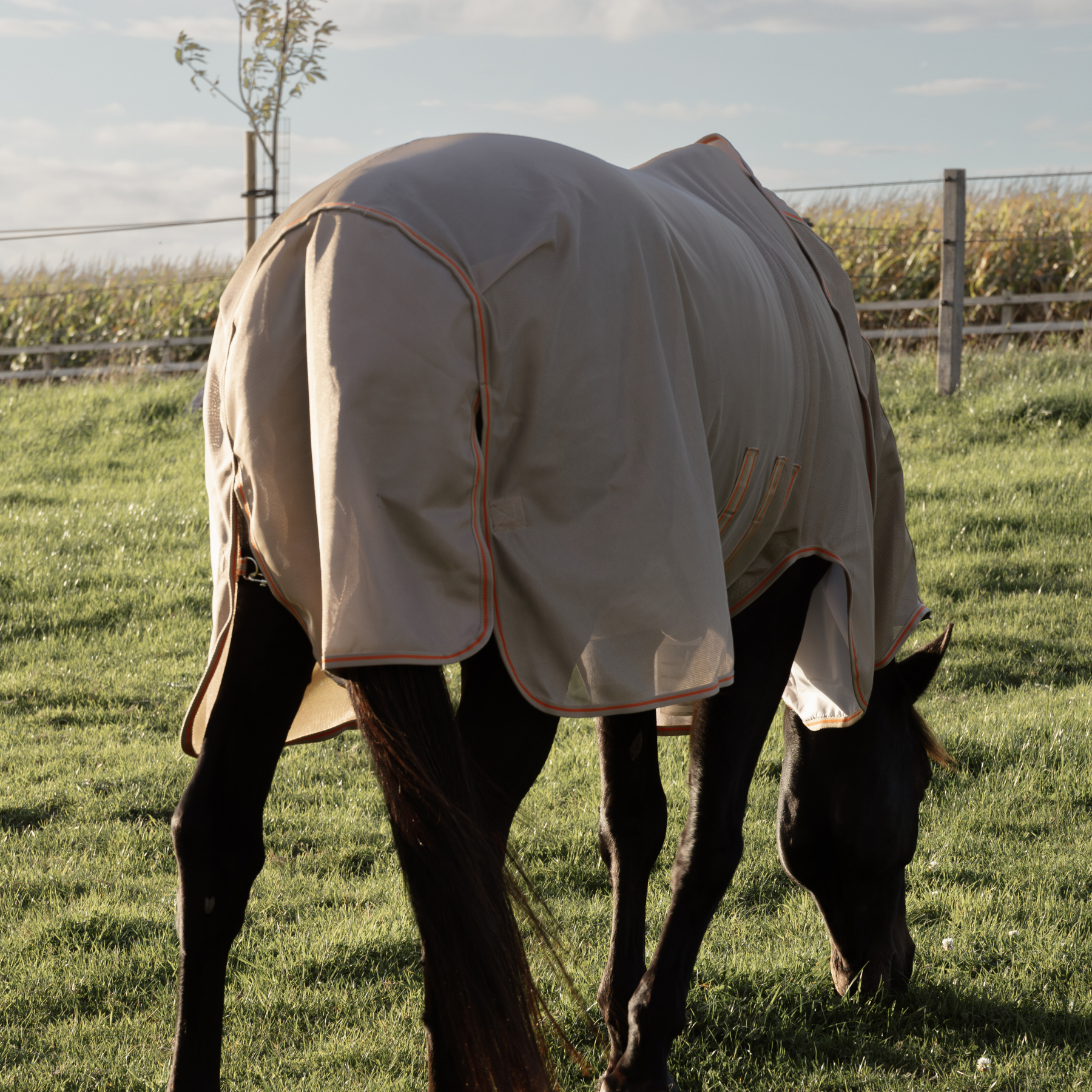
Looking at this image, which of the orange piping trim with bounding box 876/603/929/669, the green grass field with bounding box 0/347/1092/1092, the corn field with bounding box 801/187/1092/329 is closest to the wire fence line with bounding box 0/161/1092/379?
the corn field with bounding box 801/187/1092/329

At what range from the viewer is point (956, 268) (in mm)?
10031

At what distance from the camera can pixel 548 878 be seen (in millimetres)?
3850

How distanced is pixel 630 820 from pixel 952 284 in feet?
27.9

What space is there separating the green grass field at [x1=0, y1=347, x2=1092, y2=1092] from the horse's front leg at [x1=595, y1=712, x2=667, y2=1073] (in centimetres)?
24

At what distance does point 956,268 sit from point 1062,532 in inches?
137

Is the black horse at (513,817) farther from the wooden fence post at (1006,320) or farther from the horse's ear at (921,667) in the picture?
the wooden fence post at (1006,320)

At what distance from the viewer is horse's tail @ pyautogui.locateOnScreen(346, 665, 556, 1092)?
173cm

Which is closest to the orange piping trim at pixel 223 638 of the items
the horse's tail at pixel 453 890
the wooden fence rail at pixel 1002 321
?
the horse's tail at pixel 453 890

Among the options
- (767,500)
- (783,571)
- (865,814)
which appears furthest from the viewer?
(865,814)

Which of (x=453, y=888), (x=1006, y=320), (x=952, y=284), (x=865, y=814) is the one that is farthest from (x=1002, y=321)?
(x=453, y=888)

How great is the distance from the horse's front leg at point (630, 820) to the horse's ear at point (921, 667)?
0.68m

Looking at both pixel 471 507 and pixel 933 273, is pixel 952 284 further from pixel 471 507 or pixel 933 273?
pixel 471 507

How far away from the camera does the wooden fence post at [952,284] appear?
32.8ft

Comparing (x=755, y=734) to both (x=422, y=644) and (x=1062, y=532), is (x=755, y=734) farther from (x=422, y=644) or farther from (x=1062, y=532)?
(x=1062, y=532)
